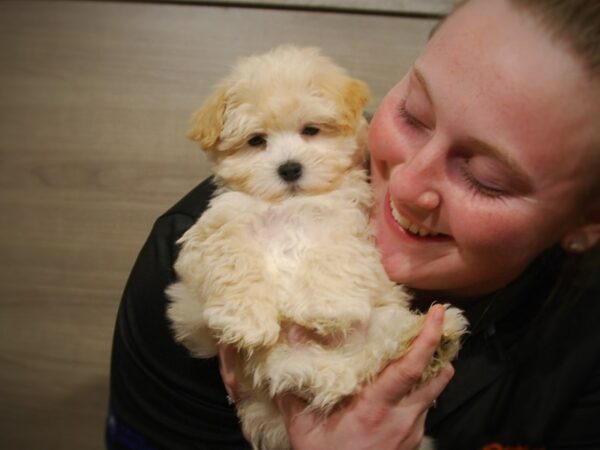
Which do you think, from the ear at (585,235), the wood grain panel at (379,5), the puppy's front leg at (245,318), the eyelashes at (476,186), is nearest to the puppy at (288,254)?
the puppy's front leg at (245,318)

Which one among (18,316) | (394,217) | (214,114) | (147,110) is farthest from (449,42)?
(18,316)

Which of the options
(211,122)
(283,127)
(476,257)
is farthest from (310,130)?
(476,257)

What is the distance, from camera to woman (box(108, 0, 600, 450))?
0.82m

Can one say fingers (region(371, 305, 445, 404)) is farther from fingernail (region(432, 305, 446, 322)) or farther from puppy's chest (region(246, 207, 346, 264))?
puppy's chest (region(246, 207, 346, 264))

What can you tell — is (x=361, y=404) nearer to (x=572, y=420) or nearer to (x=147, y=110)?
(x=572, y=420)

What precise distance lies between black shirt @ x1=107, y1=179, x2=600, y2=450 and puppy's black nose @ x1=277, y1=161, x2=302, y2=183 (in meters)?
0.26

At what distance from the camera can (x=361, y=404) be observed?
0.91 meters

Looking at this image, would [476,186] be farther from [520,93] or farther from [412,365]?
[412,365]

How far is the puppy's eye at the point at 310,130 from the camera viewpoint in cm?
115

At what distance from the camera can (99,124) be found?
188 cm

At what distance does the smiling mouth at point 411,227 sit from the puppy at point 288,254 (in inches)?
2.9

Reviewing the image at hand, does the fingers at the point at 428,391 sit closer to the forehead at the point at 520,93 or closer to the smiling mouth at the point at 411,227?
the smiling mouth at the point at 411,227

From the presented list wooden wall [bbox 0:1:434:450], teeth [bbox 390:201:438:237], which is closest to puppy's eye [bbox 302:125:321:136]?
teeth [bbox 390:201:438:237]

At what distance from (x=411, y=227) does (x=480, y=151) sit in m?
0.21
